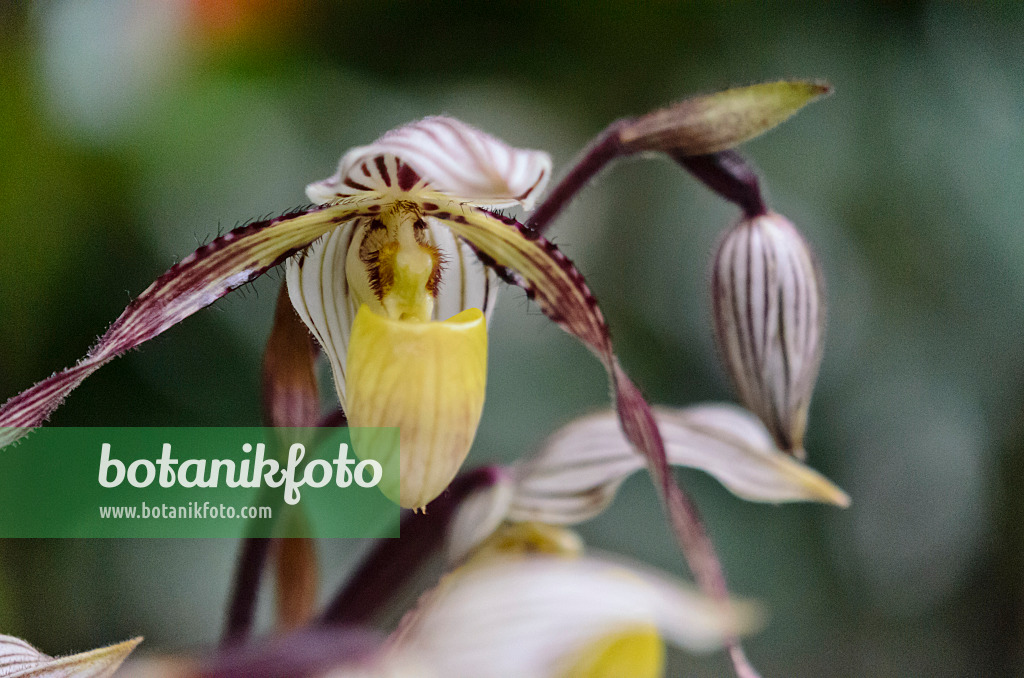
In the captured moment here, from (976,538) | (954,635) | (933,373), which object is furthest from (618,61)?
(954,635)

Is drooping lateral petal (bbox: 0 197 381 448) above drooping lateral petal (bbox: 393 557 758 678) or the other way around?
above

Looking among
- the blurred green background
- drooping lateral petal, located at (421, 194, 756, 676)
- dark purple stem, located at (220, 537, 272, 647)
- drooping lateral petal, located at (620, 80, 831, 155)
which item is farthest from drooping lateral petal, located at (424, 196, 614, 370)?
the blurred green background

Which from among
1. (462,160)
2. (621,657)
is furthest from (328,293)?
(621,657)

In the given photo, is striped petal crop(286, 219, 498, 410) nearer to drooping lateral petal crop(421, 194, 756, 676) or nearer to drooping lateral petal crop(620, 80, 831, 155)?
drooping lateral petal crop(421, 194, 756, 676)

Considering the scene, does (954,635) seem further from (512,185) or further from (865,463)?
(512,185)

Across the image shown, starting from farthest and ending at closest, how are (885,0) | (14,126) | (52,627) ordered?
(885,0) → (14,126) → (52,627)

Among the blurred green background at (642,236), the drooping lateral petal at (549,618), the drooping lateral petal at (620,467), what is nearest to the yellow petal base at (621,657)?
the drooping lateral petal at (549,618)
